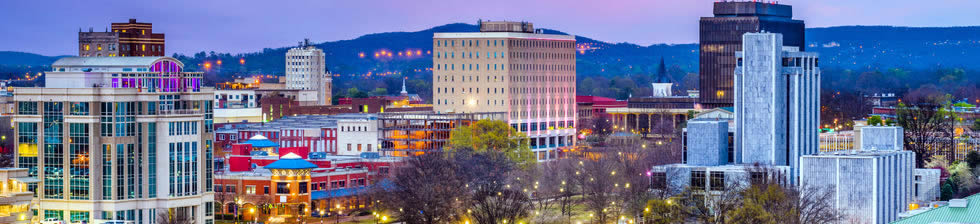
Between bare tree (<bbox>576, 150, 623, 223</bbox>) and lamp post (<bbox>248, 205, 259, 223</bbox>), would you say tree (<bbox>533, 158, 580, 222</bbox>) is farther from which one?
lamp post (<bbox>248, 205, 259, 223</bbox>)

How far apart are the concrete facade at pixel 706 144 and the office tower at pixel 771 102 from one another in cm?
265

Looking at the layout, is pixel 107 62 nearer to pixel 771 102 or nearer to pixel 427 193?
pixel 427 193

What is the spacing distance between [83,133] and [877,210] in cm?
5967

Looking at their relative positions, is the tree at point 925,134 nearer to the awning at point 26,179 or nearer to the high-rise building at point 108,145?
the high-rise building at point 108,145

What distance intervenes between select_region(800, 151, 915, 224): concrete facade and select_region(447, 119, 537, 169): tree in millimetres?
46607

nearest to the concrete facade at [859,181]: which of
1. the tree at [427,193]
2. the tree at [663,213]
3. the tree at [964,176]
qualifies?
the tree at [663,213]

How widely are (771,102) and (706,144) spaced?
275 inches

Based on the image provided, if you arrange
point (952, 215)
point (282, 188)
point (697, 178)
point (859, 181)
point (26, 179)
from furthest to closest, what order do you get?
1. point (282, 188)
2. point (697, 178)
3. point (859, 181)
4. point (26, 179)
5. point (952, 215)

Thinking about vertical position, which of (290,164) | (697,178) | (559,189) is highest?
(290,164)

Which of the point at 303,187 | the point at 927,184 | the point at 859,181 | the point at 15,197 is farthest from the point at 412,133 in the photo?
the point at 15,197

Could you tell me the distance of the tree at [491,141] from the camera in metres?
179

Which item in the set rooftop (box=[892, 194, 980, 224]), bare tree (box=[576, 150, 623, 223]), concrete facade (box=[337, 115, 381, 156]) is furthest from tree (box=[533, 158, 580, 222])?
rooftop (box=[892, 194, 980, 224])

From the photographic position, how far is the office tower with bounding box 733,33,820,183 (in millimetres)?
148500

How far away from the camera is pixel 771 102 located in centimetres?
14862
